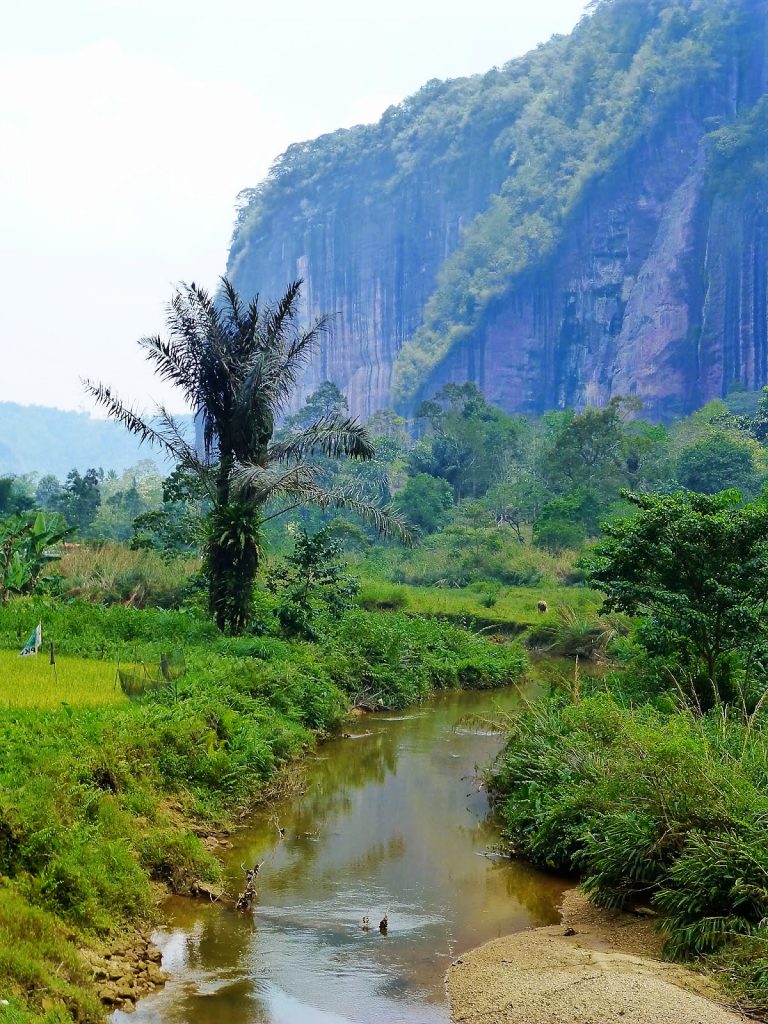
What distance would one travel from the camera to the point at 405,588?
2900 centimetres

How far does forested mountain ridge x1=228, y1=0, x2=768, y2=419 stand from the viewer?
73.8m

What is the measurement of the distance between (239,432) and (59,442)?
6720 inches

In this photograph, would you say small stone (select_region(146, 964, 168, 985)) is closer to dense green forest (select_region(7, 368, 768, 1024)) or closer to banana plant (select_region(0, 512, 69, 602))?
dense green forest (select_region(7, 368, 768, 1024))

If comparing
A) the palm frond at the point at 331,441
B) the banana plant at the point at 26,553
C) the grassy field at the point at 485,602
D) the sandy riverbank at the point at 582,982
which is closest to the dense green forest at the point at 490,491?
the grassy field at the point at 485,602

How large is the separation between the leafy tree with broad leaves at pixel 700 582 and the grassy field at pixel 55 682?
6.51 m

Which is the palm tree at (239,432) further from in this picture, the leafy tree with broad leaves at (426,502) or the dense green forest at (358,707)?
the leafy tree with broad leaves at (426,502)

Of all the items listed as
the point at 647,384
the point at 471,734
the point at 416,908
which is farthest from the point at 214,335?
the point at 647,384

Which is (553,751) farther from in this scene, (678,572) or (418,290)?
(418,290)

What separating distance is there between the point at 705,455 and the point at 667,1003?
34.3 meters

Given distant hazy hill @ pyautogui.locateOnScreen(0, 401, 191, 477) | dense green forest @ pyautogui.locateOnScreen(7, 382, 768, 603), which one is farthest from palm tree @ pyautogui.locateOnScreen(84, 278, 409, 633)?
distant hazy hill @ pyautogui.locateOnScreen(0, 401, 191, 477)

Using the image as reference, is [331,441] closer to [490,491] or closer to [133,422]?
[133,422]

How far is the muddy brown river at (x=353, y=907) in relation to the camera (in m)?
7.09

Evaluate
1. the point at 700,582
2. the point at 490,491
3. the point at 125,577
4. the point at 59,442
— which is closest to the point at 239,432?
the point at 125,577

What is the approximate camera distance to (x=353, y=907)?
8.88m
